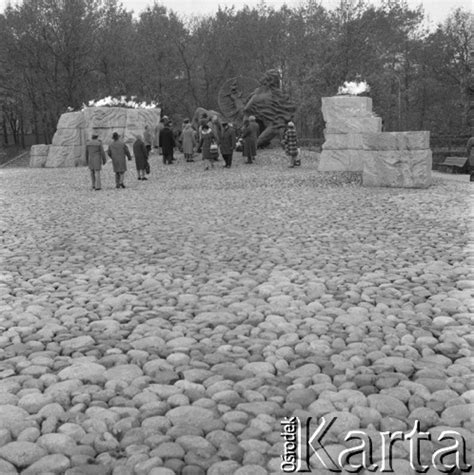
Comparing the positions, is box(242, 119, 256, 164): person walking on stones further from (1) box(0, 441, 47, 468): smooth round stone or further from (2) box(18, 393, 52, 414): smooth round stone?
(1) box(0, 441, 47, 468): smooth round stone

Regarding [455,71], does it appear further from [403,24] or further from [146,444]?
[146,444]

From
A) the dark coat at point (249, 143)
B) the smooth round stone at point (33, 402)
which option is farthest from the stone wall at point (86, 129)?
the smooth round stone at point (33, 402)

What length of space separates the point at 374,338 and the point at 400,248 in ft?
10.7

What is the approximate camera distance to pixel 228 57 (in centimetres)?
5150

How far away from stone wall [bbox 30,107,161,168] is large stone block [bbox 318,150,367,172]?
36.6ft

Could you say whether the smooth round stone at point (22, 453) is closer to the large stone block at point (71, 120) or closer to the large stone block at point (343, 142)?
the large stone block at point (343, 142)

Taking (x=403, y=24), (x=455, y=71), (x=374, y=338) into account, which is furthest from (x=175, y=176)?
(x=403, y=24)

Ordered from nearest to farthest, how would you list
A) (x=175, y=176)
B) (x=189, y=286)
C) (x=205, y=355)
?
(x=205, y=355) → (x=189, y=286) → (x=175, y=176)

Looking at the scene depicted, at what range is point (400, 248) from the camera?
7277mm

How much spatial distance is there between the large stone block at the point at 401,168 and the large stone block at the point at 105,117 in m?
15.9

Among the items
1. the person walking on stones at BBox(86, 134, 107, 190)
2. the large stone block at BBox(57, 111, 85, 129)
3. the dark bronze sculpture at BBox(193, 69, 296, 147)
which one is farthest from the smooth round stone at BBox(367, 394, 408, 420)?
the large stone block at BBox(57, 111, 85, 129)

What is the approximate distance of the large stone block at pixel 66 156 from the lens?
27422 mm

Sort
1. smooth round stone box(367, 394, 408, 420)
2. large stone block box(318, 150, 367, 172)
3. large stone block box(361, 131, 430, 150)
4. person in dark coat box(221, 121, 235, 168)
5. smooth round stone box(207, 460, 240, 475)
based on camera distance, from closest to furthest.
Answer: smooth round stone box(207, 460, 240, 475), smooth round stone box(367, 394, 408, 420), large stone block box(361, 131, 430, 150), large stone block box(318, 150, 367, 172), person in dark coat box(221, 121, 235, 168)

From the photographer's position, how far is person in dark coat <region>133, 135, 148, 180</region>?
A: 1838cm
